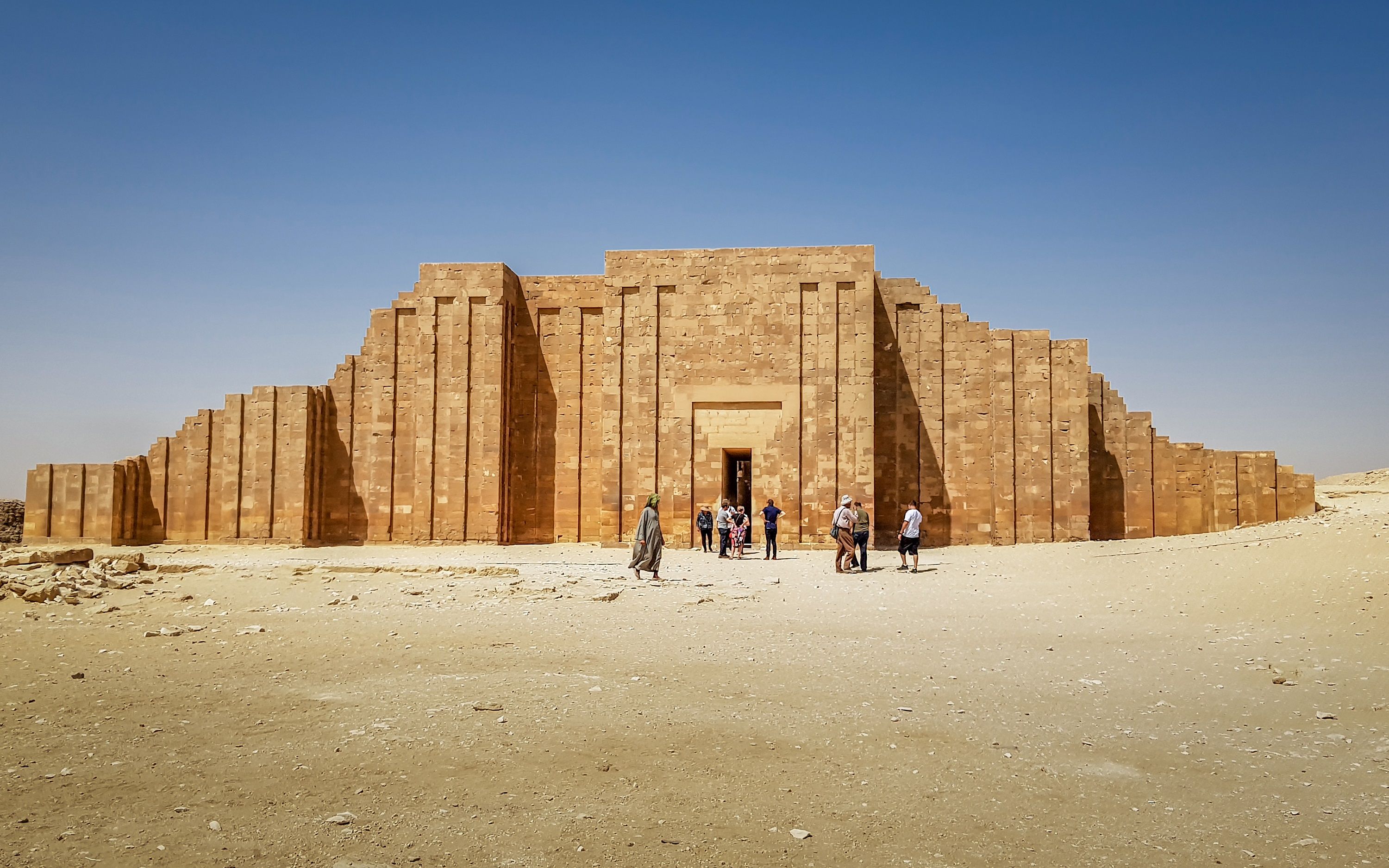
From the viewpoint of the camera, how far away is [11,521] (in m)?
29.3

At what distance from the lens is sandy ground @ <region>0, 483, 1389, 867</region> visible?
4969mm

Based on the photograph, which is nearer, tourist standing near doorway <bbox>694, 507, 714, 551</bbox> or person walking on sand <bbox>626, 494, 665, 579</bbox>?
person walking on sand <bbox>626, 494, 665, 579</bbox>

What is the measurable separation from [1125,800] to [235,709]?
700 cm

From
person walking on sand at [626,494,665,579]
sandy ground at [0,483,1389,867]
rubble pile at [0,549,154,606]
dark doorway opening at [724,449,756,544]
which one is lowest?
sandy ground at [0,483,1389,867]

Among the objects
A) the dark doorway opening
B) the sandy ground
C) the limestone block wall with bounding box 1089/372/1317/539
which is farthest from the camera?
the dark doorway opening

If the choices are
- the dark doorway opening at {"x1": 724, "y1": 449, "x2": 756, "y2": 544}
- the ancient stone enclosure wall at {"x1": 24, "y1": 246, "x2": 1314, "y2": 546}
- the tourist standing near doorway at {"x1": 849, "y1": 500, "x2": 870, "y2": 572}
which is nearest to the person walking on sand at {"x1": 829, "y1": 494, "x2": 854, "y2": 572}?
the tourist standing near doorway at {"x1": 849, "y1": 500, "x2": 870, "y2": 572}

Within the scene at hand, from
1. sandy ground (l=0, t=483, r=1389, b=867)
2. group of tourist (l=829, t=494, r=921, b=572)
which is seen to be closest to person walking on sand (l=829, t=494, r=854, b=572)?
group of tourist (l=829, t=494, r=921, b=572)

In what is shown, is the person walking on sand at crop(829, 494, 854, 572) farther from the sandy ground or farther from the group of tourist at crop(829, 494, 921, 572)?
the sandy ground

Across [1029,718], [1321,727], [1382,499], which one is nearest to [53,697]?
[1029,718]

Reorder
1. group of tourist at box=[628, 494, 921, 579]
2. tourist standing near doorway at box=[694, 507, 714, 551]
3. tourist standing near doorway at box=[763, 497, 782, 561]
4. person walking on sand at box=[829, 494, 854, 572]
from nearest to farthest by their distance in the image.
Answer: group of tourist at box=[628, 494, 921, 579] → person walking on sand at box=[829, 494, 854, 572] → tourist standing near doorway at box=[763, 497, 782, 561] → tourist standing near doorway at box=[694, 507, 714, 551]

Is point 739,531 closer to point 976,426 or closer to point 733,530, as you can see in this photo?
point 733,530

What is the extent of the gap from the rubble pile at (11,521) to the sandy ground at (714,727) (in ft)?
65.1

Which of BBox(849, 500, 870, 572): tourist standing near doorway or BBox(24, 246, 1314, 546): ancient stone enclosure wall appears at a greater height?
BBox(24, 246, 1314, 546): ancient stone enclosure wall

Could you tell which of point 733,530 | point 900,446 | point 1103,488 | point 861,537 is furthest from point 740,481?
point 1103,488
